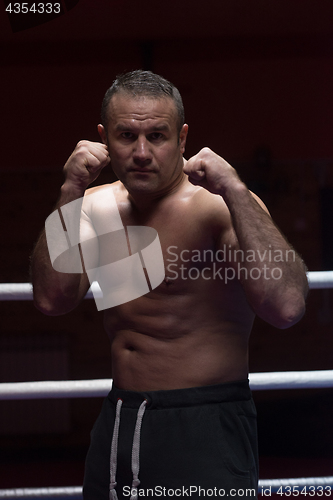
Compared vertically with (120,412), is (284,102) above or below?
above

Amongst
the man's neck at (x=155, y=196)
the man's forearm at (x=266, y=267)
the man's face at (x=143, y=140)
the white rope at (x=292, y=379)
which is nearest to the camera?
the man's forearm at (x=266, y=267)

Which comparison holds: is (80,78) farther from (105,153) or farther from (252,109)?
(105,153)

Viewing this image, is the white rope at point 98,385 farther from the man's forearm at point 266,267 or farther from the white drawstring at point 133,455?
the man's forearm at point 266,267

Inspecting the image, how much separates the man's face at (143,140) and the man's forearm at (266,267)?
0.17m

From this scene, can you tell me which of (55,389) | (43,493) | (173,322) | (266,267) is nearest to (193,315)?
(173,322)

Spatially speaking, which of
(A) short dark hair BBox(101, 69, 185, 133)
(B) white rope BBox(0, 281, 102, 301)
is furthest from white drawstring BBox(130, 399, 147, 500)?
(A) short dark hair BBox(101, 69, 185, 133)

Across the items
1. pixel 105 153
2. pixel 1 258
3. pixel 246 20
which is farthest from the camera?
pixel 1 258

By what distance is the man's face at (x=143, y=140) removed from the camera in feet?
3.21

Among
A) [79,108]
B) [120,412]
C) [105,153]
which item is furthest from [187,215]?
[79,108]

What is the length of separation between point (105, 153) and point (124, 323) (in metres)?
0.34

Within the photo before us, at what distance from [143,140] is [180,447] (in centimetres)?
57

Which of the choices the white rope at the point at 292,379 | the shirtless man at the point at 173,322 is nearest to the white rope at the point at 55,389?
the shirtless man at the point at 173,322

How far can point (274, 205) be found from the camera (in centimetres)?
301
